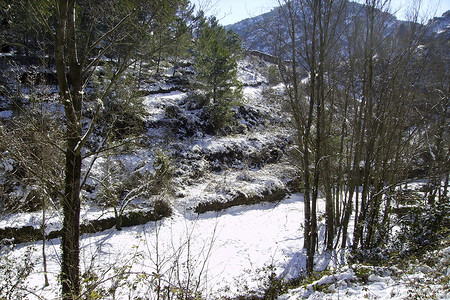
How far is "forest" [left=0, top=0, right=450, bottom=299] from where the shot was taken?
140 inches

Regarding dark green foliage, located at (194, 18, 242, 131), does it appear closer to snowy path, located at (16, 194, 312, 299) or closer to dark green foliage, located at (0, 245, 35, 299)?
snowy path, located at (16, 194, 312, 299)

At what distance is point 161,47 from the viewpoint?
3.85m

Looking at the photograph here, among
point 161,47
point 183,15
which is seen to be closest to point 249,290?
point 161,47

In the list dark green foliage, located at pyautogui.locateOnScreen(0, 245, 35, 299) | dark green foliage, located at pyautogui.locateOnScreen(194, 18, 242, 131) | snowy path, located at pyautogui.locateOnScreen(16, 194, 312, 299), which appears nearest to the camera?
dark green foliage, located at pyautogui.locateOnScreen(0, 245, 35, 299)

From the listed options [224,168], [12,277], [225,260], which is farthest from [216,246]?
[224,168]

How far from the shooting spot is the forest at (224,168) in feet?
11.7

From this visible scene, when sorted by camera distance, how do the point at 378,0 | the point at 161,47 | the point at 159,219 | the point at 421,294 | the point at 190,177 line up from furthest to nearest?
the point at 190,177 → the point at 159,219 → the point at 378,0 → the point at 161,47 → the point at 421,294

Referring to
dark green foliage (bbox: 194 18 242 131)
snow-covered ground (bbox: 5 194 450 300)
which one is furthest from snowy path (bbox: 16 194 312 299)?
dark green foliage (bbox: 194 18 242 131)

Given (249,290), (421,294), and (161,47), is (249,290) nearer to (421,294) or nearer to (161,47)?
(421,294)

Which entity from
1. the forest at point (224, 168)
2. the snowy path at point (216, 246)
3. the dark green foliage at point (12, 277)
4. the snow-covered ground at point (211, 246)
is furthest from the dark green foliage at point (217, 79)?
the dark green foliage at point (12, 277)

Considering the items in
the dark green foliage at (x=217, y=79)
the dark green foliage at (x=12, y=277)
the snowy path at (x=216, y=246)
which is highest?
the dark green foliage at (x=217, y=79)

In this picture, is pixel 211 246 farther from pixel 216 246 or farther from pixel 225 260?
pixel 216 246

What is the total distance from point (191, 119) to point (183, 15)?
13406 mm

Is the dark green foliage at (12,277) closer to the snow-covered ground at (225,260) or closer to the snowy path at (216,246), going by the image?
the snow-covered ground at (225,260)
